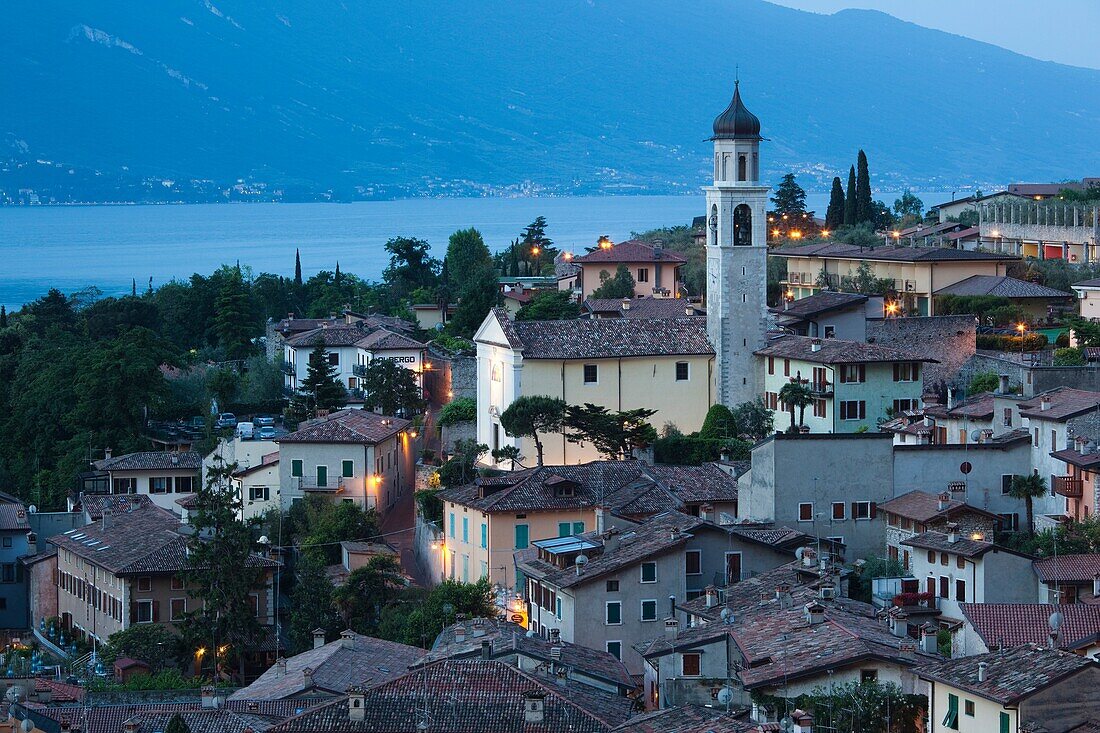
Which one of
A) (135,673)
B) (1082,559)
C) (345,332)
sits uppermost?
(345,332)

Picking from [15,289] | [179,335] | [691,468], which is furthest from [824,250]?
[15,289]

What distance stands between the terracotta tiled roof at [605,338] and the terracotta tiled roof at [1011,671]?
26672 mm

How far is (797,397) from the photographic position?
156ft

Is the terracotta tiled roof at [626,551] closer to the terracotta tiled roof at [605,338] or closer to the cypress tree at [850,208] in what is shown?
the terracotta tiled roof at [605,338]

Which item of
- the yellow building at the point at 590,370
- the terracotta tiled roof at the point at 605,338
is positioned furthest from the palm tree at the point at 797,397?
the terracotta tiled roof at the point at 605,338

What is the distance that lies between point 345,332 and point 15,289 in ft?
393

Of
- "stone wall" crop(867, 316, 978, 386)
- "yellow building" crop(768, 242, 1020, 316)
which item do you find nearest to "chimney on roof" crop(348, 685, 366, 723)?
"stone wall" crop(867, 316, 978, 386)

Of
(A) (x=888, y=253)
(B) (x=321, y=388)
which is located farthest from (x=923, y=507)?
(B) (x=321, y=388)

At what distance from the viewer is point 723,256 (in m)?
53.3

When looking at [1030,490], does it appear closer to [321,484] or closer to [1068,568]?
[1068,568]

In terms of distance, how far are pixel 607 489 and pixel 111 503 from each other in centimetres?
1738

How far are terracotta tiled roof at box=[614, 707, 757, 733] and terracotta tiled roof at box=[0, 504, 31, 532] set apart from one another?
31.1m

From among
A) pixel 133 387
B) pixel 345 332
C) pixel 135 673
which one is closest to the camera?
pixel 135 673

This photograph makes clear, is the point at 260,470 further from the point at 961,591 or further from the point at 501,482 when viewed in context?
the point at 961,591
